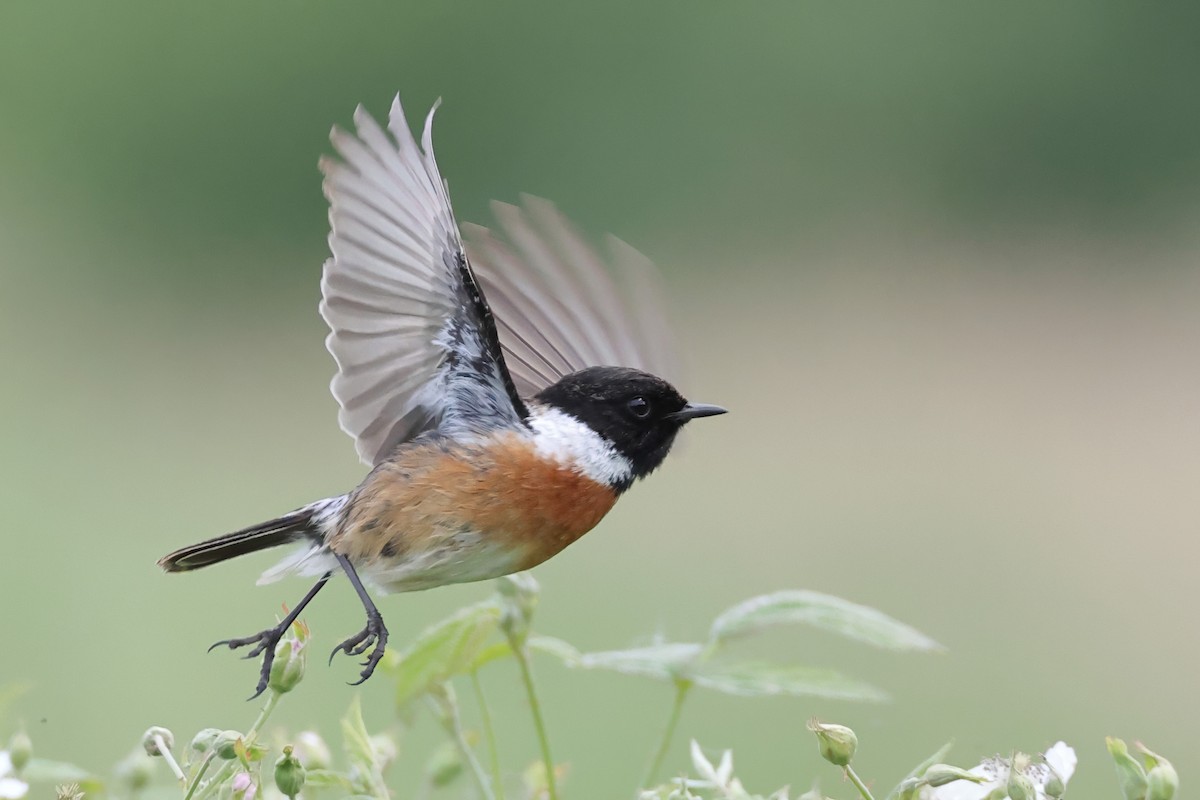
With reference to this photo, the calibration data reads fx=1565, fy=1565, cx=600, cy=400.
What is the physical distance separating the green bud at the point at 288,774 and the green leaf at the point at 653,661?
0.25 m

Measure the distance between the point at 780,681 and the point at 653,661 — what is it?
112 mm

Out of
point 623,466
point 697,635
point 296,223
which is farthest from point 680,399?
point 296,223

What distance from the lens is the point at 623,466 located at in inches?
72.3

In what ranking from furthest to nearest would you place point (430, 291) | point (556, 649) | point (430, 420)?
point (430, 420)
point (430, 291)
point (556, 649)

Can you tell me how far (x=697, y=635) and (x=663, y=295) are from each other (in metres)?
3.36

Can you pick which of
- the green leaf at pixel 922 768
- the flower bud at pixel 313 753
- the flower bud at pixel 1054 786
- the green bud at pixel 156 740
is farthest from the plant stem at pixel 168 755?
the flower bud at pixel 1054 786

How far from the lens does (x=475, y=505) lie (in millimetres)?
1733

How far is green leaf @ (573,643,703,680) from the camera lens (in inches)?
45.5

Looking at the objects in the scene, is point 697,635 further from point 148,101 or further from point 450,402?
point 148,101

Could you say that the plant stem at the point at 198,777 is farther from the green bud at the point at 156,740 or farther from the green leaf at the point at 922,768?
the green leaf at the point at 922,768

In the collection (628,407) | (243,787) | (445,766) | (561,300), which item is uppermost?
(561,300)

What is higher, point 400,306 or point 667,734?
point 400,306

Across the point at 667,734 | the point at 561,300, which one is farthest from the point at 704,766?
the point at 561,300

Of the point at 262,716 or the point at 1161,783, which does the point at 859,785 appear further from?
A: the point at 262,716
